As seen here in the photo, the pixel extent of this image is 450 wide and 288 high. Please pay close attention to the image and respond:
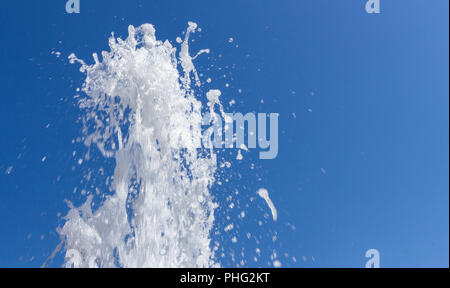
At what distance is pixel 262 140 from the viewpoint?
415 inches

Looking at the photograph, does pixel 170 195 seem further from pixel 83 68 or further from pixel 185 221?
pixel 83 68

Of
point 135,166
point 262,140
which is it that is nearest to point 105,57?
point 135,166

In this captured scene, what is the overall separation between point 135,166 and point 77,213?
1374 mm

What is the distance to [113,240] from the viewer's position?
6691mm

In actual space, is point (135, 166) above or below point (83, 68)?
below

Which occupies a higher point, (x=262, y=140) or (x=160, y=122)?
(x=262, y=140)
